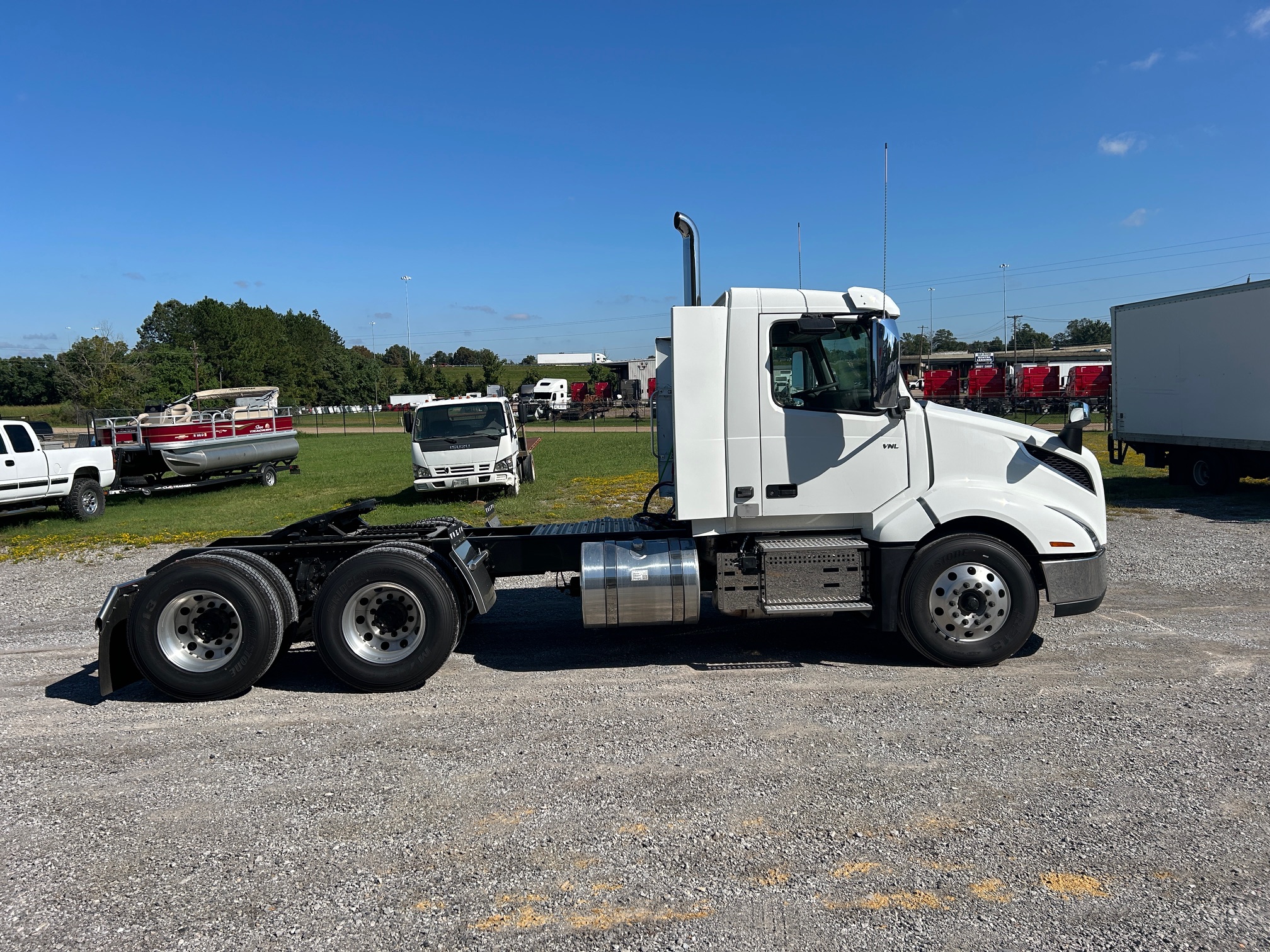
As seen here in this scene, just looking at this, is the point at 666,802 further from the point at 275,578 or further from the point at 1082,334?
the point at 1082,334

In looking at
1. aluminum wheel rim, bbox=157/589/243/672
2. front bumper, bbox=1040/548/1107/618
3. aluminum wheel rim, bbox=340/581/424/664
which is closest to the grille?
front bumper, bbox=1040/548/1107/618

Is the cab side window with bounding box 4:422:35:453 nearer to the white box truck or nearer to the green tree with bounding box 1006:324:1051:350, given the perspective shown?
the white box truck

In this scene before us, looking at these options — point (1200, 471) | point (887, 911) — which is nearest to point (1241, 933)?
point (887, 911)

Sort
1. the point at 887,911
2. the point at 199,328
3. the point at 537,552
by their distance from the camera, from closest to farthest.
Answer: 1. the point at 887,911
2. the point at 537,552
3. the point at 199,328

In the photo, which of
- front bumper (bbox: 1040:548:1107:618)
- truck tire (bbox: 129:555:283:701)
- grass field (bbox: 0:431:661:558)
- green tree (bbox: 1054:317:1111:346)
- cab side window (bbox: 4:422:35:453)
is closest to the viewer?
truck tire (bbox: 129:555:283:701)

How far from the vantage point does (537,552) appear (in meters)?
6.70

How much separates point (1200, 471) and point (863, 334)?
13.7m

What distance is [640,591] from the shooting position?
6258 mm

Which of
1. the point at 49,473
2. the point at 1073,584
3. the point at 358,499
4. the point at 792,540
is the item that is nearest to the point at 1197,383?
the point at 1073,584

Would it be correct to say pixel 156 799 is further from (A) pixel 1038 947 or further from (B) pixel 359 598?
(A) pixel 1038 947

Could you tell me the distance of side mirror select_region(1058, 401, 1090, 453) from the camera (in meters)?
6.24

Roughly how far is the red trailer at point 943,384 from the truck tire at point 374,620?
46.3 meters

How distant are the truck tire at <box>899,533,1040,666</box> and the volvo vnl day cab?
0.01m

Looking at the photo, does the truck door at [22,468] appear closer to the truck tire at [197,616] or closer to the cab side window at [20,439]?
the cab side window at [20,439]
